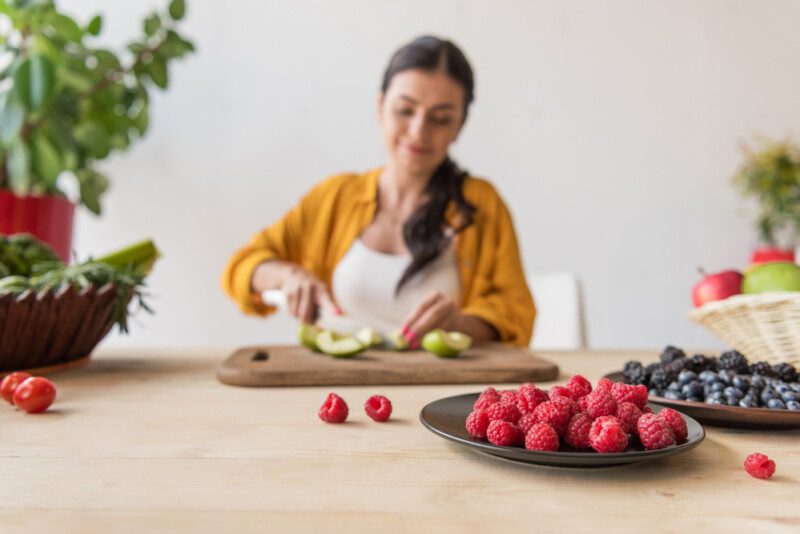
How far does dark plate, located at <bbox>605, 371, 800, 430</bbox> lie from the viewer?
77cm

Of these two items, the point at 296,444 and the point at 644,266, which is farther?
the point at 644,266

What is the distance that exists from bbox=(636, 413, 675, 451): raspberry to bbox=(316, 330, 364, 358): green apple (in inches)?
29.4

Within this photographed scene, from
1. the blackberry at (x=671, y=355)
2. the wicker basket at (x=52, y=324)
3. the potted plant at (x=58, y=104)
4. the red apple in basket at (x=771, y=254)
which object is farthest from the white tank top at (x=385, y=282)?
the red apple in basket at (x=771, y=254)

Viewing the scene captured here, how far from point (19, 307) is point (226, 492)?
0.69 m

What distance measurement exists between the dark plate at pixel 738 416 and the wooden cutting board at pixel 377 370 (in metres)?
0.42

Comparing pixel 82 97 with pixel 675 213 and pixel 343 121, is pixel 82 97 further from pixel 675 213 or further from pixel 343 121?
pixel 675 213

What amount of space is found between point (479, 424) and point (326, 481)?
0.17 metres

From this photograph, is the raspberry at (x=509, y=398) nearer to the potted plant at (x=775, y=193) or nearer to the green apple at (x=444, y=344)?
the green apple at (x=444, y=344)

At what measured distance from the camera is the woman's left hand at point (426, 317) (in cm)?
155

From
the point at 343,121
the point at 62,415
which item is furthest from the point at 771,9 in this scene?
the point at 62,415

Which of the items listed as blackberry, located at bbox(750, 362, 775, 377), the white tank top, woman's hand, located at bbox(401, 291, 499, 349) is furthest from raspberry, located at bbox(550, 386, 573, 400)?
the white tank top

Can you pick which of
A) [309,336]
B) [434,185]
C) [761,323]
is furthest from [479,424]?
[434,185]

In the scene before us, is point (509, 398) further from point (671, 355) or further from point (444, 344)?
point (444, 344)

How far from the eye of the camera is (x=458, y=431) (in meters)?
0.71
